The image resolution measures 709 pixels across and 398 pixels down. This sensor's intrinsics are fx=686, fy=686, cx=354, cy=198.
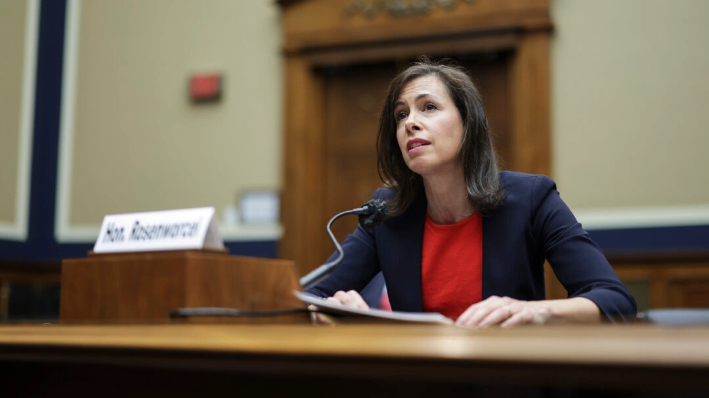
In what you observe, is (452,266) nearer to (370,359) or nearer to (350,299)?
(350,299)

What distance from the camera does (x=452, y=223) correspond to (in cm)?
150

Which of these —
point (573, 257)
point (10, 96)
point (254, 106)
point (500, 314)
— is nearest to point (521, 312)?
point (500, 314)

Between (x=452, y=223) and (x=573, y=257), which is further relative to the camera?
(x=452, y=223)

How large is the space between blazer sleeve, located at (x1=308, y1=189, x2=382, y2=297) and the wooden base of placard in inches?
16.4

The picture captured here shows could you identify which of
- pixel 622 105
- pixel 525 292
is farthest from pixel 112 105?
pixel 525 292

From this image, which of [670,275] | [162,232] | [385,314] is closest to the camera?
[385,314]

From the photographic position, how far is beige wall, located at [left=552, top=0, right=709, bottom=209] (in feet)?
11.2

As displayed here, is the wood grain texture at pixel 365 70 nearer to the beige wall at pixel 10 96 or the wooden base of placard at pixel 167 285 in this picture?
the beige wall at pixel 10 96

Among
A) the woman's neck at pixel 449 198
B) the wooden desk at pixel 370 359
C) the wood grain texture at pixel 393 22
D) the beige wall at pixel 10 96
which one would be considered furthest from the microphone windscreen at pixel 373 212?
the beige wall at pixel 10 96

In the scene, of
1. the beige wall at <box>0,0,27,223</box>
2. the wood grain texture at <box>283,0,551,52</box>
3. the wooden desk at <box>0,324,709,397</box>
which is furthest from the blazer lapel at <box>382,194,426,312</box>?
the beige wall at <box>0,0,27,223</box>

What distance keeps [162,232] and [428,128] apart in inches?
26.5

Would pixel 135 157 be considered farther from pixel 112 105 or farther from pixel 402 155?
pixel 402 155

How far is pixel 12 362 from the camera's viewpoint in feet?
2.76

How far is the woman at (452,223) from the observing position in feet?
4.36
